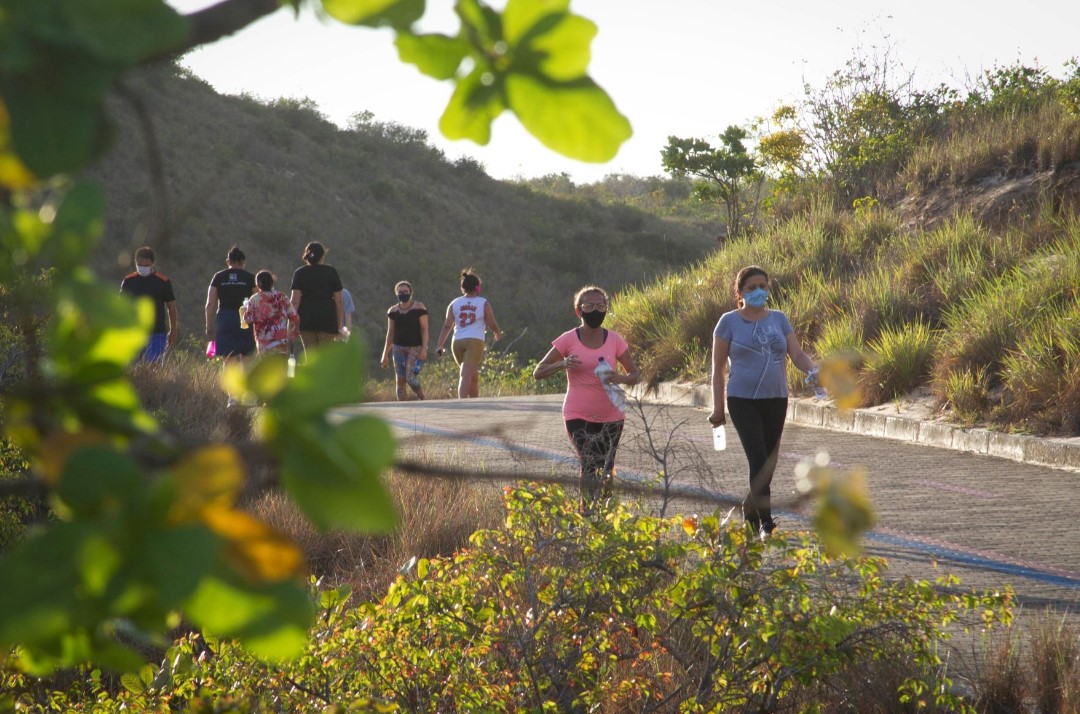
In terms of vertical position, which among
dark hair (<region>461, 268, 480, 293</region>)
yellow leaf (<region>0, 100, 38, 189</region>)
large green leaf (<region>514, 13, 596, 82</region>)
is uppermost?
dark hair (<region>461, 268, 480, 293</region>)

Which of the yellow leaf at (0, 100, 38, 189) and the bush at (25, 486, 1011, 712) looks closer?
the yellow leaf at (0, 100, 38, 189)

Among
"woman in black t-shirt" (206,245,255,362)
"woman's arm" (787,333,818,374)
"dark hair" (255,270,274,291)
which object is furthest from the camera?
"woman in black t-shirt" (206,245,255,362)

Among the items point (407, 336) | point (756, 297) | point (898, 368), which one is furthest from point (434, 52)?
point (407, 336)

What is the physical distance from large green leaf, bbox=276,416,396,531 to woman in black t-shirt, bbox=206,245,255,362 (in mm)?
12500

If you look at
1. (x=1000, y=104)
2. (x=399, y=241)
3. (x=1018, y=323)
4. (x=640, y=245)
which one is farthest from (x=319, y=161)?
(x=1018, y=323)

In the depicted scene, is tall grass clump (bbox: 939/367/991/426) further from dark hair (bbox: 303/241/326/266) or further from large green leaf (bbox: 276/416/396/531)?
large green leaf (bbox: 276/416/396/531)

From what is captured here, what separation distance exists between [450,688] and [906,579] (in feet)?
4.90

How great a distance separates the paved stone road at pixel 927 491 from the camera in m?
6.04

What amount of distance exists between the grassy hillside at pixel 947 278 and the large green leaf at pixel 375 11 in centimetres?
872

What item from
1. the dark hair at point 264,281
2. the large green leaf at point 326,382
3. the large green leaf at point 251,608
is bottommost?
the large green leaf at point 251,608

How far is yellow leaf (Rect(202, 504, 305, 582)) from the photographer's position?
55 cm

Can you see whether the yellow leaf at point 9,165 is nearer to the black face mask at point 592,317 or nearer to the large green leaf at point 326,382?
the large green leaf at point 326,382

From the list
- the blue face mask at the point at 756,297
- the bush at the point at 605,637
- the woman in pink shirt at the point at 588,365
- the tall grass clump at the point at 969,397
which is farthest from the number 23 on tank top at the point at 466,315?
the bush at the point at 605,637

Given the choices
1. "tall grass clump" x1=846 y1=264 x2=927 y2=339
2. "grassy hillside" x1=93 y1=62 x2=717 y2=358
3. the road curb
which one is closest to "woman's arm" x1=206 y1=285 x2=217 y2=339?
the road curb
